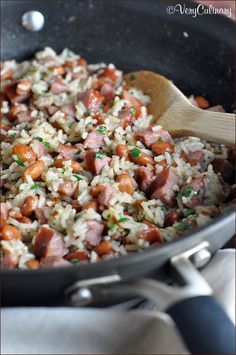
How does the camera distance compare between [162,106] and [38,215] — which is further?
[162,106]

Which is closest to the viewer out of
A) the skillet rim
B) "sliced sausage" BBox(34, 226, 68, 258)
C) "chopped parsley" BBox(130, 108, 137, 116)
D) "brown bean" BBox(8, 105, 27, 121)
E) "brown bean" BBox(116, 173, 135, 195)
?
the skillet rim

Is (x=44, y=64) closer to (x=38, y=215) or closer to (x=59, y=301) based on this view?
(x=38, y=215)

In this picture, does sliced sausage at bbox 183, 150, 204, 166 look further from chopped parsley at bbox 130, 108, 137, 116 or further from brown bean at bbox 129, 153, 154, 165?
chopped parsley at bbox 130, 108, 137, 116

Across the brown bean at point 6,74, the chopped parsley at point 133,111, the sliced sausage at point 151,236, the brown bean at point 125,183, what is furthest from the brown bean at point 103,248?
the brown bean at point 6,74

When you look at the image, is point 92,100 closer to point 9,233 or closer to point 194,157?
point 194,157

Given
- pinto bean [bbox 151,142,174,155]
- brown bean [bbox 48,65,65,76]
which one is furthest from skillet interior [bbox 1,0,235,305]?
pinto bean [bbox 151,142,174,155]

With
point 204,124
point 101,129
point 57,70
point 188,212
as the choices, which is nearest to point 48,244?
point 188,212

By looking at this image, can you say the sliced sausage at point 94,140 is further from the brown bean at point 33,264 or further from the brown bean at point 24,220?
the brown bean at point 33,264

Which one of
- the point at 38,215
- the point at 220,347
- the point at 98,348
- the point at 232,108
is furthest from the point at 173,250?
the point at 232,108
